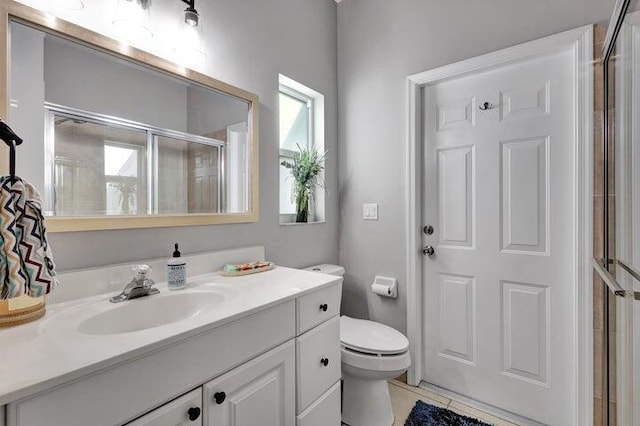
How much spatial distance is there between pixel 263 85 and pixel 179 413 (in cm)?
152

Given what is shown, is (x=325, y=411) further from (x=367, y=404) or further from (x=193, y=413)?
(x=193, y=413)

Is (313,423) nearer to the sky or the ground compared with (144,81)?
nearer to the ground

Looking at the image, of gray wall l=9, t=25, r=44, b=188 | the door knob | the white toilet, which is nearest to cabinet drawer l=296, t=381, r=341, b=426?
the white toilet

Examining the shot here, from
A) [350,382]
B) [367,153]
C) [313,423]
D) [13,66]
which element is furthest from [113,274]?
[367,153]

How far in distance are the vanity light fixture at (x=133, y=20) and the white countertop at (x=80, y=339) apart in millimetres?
961

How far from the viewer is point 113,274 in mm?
1068

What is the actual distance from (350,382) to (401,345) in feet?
1.18

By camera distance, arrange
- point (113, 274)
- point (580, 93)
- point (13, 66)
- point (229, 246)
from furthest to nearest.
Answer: point (229, 246) < point (580, 93) < point (113, 274) < point (13, 66)

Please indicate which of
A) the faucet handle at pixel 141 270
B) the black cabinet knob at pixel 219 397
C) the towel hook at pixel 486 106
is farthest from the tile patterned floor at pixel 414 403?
the towel hook at pixel 486 106

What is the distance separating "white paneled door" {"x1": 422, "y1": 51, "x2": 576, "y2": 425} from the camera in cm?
150

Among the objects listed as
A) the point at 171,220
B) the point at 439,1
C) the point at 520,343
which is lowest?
the point at 520,343

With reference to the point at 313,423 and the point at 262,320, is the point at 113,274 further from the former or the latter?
the point at 313,423

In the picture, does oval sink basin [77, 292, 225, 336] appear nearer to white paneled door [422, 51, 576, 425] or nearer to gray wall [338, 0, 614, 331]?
gray wall [338, 0, 614, 331]

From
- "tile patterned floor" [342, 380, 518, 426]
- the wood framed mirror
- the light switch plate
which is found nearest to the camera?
the wood framed mirror
